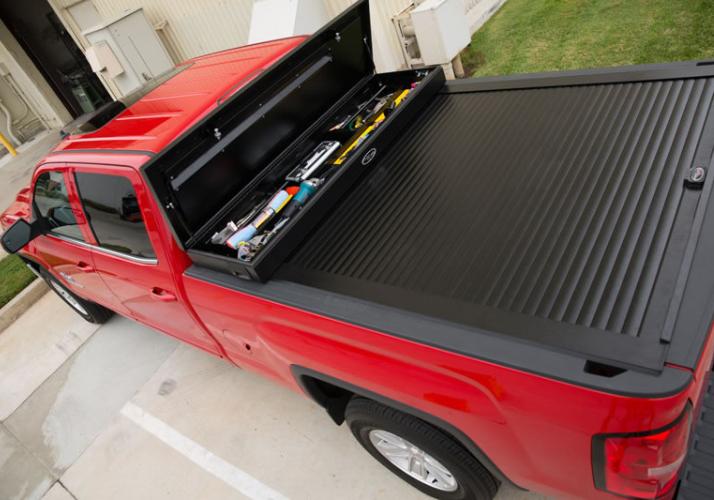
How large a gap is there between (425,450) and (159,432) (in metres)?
2.17

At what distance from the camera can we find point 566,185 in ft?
6.88

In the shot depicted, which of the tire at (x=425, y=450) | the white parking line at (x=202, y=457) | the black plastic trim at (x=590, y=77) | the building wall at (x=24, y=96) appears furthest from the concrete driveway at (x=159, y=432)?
the building wall at (x=24, y=96)

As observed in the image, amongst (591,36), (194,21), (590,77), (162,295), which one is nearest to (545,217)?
(590,77)

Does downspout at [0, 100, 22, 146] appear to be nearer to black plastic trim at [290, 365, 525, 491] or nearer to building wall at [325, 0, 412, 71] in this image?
building wall at [325, 0, 412, 71]

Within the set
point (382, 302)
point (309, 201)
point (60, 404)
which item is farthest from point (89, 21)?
point (382, 302)

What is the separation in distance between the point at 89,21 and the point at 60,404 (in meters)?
7.66

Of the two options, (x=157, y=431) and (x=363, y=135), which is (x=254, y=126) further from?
(x=157, y=431)

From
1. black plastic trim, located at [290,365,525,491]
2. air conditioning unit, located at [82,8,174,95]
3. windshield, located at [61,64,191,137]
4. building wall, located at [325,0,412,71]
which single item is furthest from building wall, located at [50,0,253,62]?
black plastic trim, located at [290,365,525,491]

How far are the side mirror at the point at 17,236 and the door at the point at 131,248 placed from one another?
1.64ft

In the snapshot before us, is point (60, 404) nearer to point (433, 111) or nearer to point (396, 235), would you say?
point (396, 235)

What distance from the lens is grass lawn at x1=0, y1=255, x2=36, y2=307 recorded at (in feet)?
17.7

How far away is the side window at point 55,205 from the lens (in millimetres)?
3174

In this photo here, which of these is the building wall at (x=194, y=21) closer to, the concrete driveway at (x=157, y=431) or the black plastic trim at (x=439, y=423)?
the concrete driveway at (x=157, y=431)

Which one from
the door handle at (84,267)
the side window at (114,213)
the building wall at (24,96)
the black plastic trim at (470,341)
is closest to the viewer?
the black plastic trim at (470,341)
